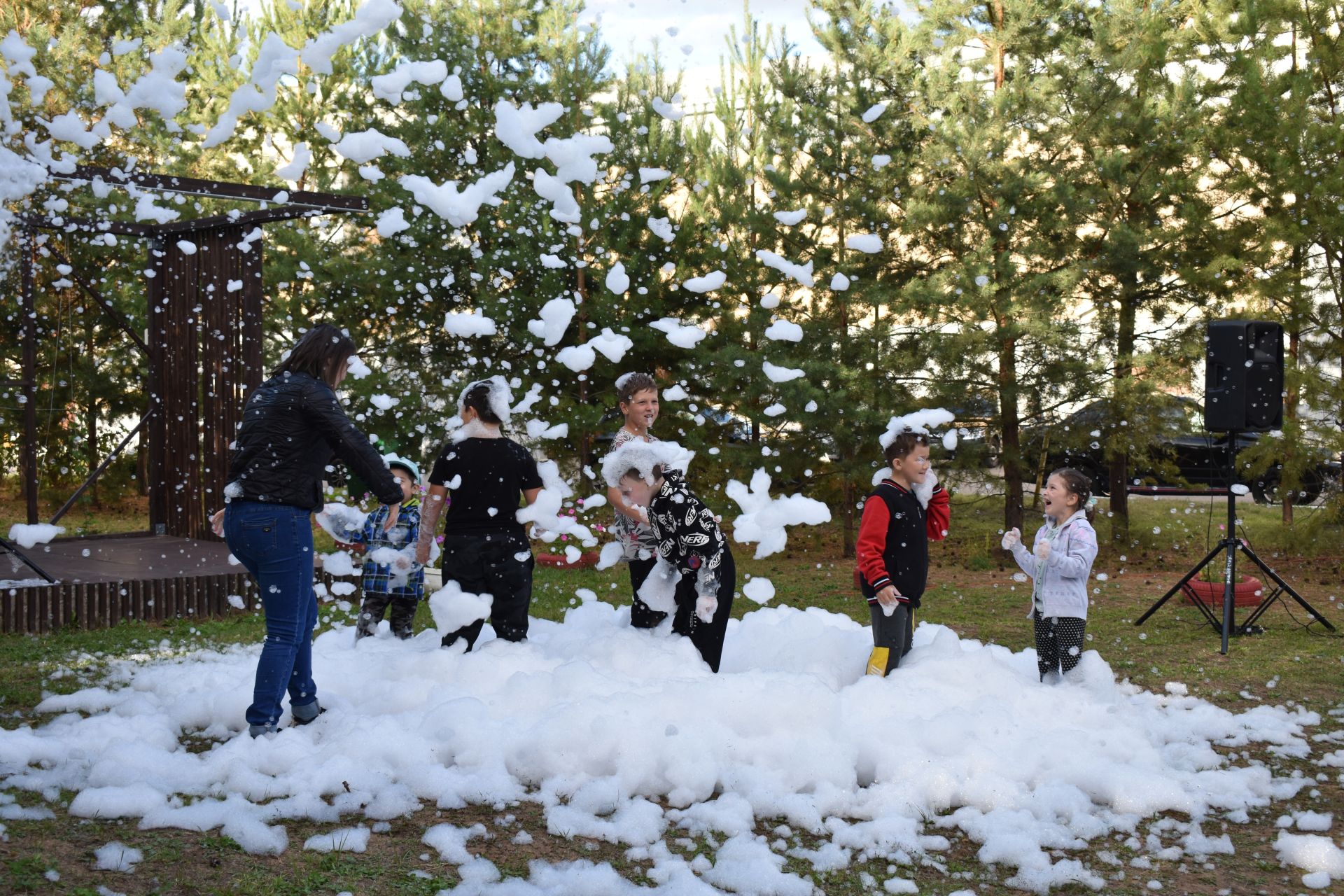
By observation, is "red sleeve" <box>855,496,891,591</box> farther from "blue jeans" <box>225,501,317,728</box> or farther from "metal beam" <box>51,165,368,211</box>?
"metal beam" <box>51,165,368,211</box>

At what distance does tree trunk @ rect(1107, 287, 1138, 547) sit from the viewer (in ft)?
42.6

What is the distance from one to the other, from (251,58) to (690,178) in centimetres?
683

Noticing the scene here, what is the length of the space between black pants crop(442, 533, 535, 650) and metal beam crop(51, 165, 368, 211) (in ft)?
14.6

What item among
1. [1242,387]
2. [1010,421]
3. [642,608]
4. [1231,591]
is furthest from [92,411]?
[1231,591]

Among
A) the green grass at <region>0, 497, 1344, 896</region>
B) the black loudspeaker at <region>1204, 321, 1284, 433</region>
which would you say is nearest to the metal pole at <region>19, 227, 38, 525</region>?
the green grass at <region>0, 497, 1344, 896</region>

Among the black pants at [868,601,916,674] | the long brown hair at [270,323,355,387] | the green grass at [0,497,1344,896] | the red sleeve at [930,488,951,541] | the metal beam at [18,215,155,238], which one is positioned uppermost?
the metal beam at [18,215,155,238]

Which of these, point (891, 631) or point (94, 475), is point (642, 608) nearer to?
point (891, 631)

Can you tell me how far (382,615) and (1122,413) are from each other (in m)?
9.09

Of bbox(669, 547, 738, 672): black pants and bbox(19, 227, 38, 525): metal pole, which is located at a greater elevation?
bbox(19, 227, 38, 525): metal pole

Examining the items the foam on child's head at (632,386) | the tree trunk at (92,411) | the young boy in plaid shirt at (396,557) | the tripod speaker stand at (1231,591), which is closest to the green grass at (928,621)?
the tripod speaker stand at (1231,591)

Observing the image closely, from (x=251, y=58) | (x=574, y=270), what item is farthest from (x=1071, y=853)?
(x=251, y=58)

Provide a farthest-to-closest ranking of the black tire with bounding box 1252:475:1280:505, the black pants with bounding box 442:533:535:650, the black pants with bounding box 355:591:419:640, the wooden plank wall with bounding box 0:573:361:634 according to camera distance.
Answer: the black tire with bounding box 1252:475:1280:505, the wooden plank wall with bounding box 0:573:361:634, the black pants with bounding box 355:591:419:640, the black pants with bounding box 442:533:535:650

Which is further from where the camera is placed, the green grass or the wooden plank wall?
the wooden plank wall

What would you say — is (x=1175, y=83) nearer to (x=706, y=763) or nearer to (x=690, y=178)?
(x=690, y=178)
